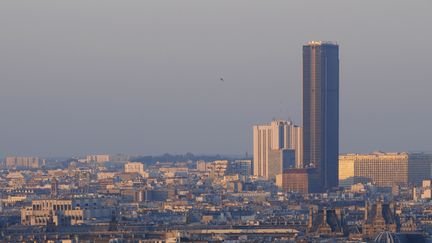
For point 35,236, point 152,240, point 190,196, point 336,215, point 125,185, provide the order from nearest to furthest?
point 152,240 → point 35,236 → point 336,215 → point 190,196 → point 125,185

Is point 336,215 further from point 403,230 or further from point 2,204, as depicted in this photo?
point 2,204

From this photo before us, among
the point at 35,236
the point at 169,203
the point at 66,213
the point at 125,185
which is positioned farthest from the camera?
the point at 125,185

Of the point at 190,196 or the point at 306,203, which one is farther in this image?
the point at 190,196

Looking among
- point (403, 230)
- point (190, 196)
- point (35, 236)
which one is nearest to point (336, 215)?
point (403, 230)

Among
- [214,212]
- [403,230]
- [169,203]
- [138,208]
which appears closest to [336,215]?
[403,230]

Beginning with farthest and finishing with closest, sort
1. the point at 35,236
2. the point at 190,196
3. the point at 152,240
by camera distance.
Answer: the point at 190,196 → the point at 35,236 → the point at 152,240

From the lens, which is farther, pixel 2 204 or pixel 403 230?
pixel 2 204

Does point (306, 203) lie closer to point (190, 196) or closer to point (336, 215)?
point (190, 196)

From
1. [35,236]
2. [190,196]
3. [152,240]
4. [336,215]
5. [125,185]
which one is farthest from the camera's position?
[125,185]
